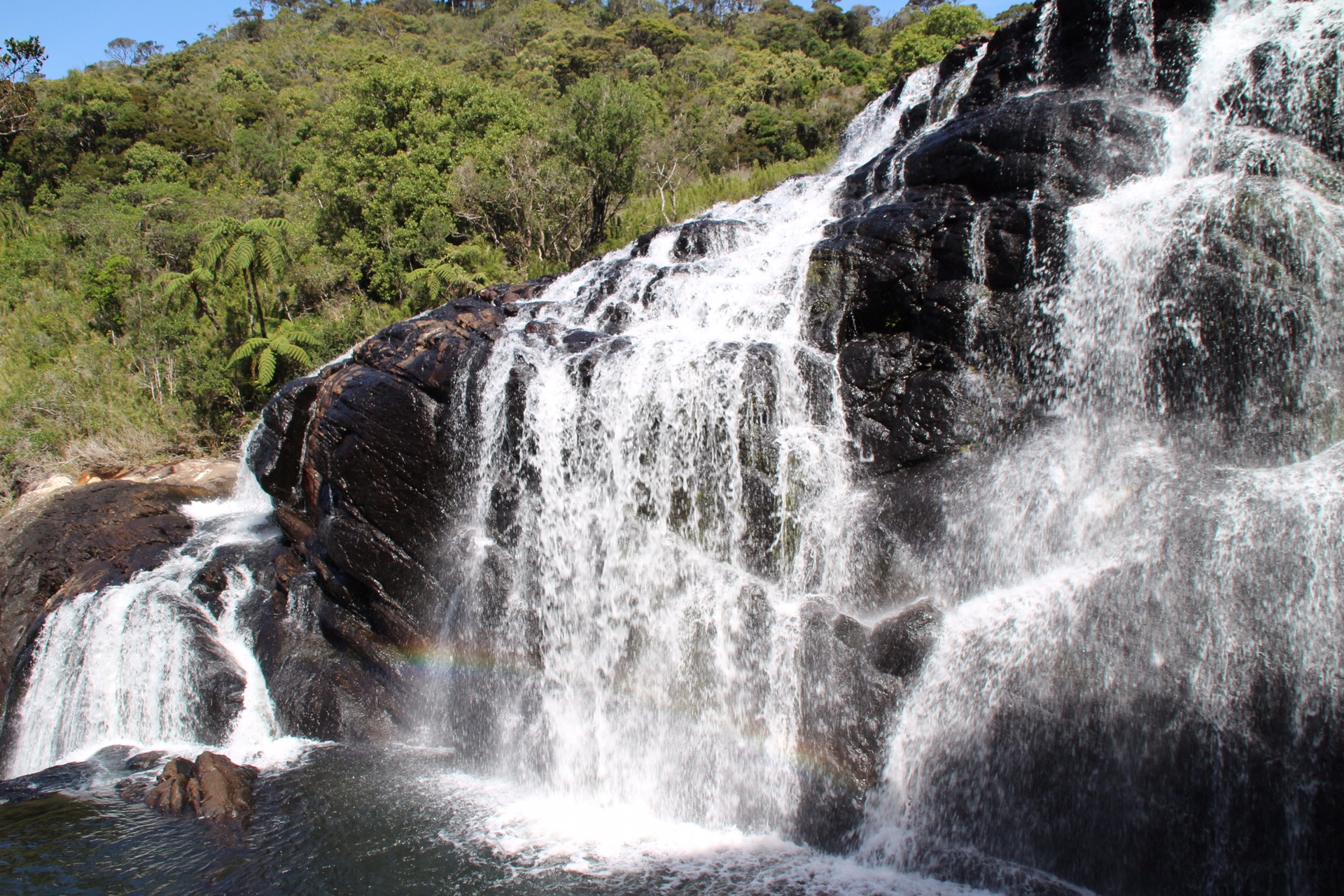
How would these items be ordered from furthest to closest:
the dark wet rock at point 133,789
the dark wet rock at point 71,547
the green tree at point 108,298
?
the green tree at point 108,298
the dark wet rock at point 71,547
the dark wet rock at point 133,789

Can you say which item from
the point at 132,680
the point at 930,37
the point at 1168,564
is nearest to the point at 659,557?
the point at 1168,564

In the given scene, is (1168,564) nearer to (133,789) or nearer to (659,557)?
(659,557)

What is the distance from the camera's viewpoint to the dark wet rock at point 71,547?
1168 cm

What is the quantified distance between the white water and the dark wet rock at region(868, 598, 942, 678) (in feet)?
23.5

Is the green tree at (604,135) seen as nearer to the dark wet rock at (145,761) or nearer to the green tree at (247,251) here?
the green tree at (247,251)

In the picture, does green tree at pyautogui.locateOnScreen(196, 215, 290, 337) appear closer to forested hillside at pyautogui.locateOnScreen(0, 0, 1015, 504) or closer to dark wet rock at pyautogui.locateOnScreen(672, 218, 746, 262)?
forested hillside at pyautogui.locateOnScreen(0, 0, 1015, 504)

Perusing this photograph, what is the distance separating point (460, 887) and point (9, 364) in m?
20.5

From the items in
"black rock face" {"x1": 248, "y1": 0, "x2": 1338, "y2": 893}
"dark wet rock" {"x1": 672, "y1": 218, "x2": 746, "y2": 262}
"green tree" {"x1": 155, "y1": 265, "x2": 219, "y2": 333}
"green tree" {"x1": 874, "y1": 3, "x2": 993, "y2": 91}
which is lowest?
"black rock face" {"x1": 248, "y1": 0, "x2": 1338, "y2": 893}

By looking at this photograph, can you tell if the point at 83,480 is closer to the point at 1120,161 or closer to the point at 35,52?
the point at 1120,161

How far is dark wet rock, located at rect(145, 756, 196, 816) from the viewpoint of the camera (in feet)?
27.7

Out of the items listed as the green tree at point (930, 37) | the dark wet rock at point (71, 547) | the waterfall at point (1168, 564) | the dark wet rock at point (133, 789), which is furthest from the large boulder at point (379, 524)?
the green tree at point (930, 37)

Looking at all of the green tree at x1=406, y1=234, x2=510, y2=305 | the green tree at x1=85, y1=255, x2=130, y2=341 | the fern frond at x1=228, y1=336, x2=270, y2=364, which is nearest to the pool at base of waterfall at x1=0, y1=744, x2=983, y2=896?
the fern frond at x1=228, y1=336, x2=270, y2=364

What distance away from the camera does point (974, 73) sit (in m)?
14.3

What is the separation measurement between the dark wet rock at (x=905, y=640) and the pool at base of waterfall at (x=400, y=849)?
1807 millimetres
